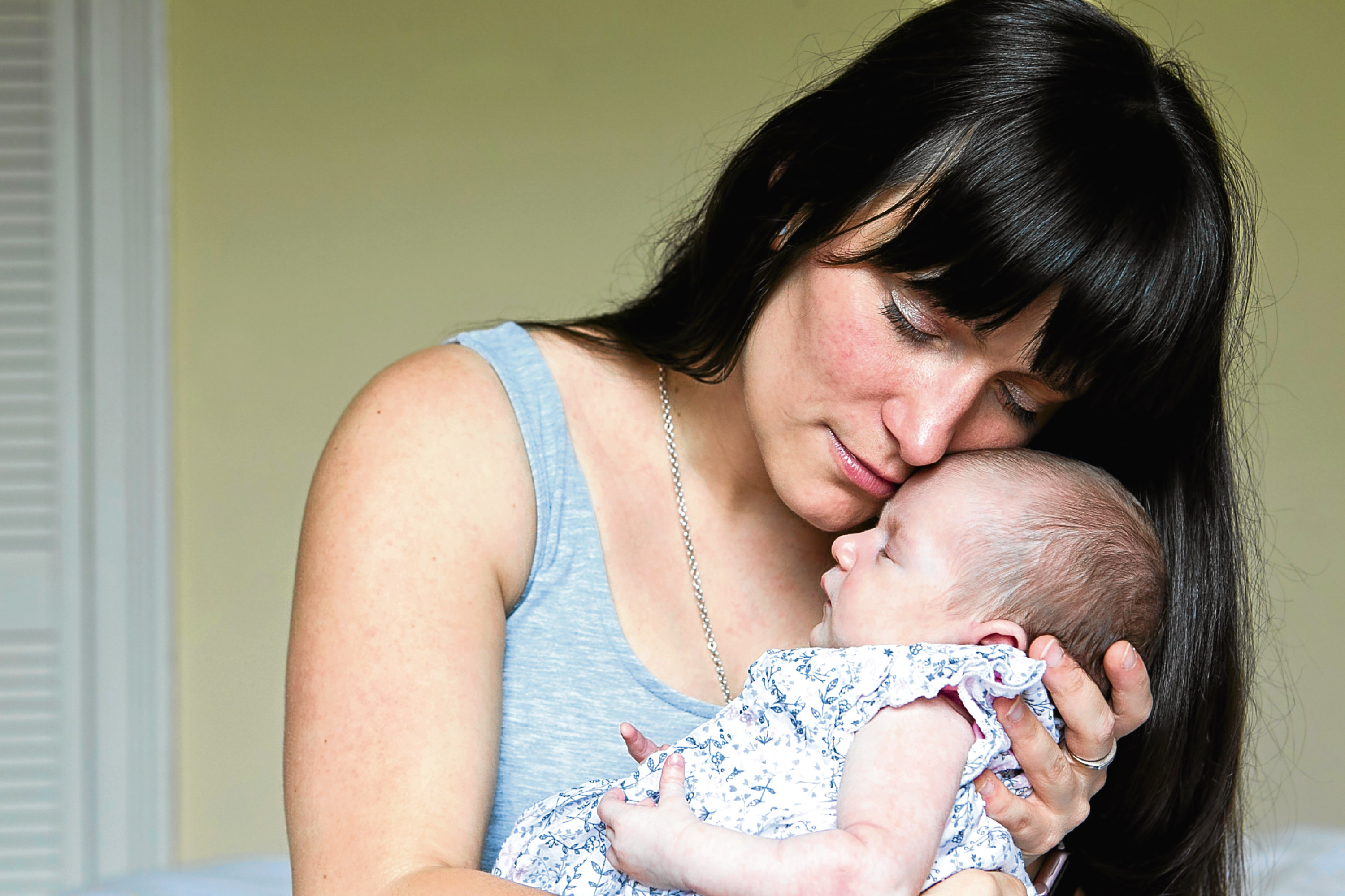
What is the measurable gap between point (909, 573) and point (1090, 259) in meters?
0.32

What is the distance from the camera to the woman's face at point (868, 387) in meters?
1.11

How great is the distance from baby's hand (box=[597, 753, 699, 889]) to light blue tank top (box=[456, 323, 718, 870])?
0.22 m

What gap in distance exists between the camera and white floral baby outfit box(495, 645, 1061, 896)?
103 centimetres

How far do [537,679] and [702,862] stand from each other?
365mm

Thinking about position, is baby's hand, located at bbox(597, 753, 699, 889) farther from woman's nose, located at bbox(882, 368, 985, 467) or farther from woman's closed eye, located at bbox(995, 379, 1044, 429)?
woman's closed eye, located at bbox(995, 379, 1044, 429)

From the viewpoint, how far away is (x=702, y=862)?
0.94 m

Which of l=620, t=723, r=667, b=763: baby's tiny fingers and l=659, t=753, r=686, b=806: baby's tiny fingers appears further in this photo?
l=620, t=723, r=667, b=763: baby's tiny fingers

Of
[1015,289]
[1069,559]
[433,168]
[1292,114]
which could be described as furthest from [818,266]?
[1292,114]

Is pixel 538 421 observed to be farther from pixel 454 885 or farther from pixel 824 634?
pixel 454 885

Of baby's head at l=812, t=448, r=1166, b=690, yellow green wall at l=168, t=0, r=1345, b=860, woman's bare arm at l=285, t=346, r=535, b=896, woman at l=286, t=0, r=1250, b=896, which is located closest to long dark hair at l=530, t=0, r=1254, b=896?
woman at l=286, t=0, r=1250, b=896

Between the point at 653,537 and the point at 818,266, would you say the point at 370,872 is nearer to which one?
the point at 653,537

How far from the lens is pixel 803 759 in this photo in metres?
1.07

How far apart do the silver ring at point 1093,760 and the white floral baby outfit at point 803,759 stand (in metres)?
0.03

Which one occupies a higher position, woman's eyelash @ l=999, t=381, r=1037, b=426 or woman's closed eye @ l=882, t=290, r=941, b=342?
woman's closed eye @ l=882, t=290, r=941, b=342
